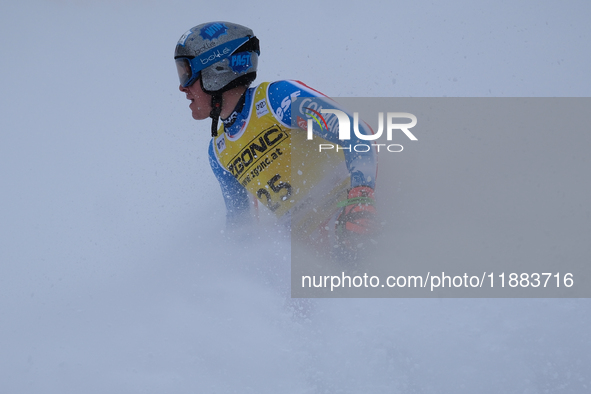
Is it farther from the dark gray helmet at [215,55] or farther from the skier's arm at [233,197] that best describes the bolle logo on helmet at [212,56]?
the skier's arm at [233,197]

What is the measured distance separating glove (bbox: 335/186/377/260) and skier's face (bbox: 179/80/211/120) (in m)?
0.87

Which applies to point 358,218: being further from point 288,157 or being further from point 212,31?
point 212,31

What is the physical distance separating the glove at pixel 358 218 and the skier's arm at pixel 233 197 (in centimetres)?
92

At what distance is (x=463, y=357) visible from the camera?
72.6 inches

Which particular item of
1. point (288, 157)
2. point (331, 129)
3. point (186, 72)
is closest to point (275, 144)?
point (288, 157)

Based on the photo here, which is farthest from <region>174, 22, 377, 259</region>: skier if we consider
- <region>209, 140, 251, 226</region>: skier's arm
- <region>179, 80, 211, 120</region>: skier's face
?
<region>209, 140, 251, 226</region>: skier's arm

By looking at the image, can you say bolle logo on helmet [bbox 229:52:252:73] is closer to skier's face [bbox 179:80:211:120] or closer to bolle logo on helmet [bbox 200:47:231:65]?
bolle logo on helmet [bbox 200:47:231:65]

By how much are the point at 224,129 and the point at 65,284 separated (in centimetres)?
145

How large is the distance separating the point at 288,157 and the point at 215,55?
0.61 metres

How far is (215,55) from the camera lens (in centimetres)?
234

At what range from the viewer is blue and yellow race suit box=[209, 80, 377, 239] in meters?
2.30

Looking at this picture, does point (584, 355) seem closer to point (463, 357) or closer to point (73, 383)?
point (463, 357)

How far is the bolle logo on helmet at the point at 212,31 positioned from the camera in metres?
2.34

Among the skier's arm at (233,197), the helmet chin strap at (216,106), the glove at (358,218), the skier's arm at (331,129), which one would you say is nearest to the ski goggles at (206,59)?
the helmet chin strap at (216,106)
